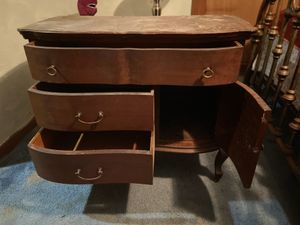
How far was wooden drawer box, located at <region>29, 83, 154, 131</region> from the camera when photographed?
0.68 metres

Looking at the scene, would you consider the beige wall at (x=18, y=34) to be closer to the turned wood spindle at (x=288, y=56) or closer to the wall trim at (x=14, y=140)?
the wall trim at (x=14, y=140)

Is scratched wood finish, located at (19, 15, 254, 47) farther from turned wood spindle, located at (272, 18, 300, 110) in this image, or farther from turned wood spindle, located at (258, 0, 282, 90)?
turned wood spindle, located at (258, 0, 282, 90)

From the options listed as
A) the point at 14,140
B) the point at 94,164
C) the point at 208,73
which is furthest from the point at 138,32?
the point at 14,140

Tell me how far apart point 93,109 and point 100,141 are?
0.99 feet

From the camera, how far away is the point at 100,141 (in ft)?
3.18

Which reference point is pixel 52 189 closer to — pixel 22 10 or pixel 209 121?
pixel 209 121

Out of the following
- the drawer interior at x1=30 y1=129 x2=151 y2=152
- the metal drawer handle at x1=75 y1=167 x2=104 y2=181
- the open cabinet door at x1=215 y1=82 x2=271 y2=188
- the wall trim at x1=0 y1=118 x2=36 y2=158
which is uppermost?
the open cabinet door at x1=215 y1=82 x2=271 y2=188

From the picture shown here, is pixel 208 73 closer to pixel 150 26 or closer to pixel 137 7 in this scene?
pixel 150 26

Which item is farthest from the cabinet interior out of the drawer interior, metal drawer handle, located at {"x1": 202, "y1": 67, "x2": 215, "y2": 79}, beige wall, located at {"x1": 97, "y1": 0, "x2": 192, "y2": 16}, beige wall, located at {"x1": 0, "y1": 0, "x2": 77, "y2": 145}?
beige wall, located at {"x1": 0, "y1": 0, "x2": 77, "y2": 145}

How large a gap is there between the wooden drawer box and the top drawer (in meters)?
0.05

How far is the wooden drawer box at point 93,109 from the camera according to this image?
68 centimetres

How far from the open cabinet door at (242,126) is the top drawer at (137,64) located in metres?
0.08

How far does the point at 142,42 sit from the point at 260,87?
72 centimetres

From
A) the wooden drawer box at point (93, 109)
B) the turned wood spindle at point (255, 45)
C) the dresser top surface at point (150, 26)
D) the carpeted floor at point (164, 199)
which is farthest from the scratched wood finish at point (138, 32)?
the carpeted floor at point (164, 199)
